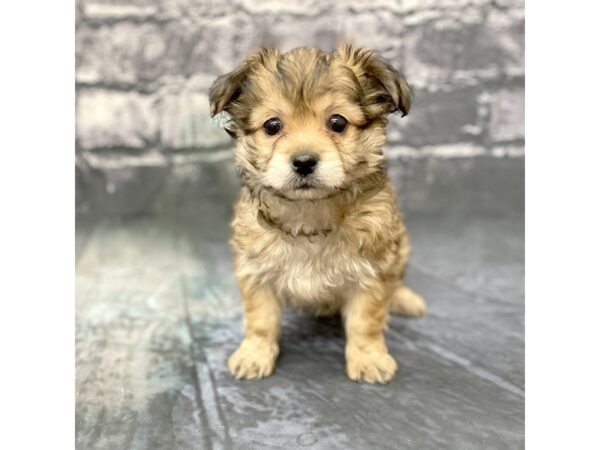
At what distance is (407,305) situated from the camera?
3.45 meters

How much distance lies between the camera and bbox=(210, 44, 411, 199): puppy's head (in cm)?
229

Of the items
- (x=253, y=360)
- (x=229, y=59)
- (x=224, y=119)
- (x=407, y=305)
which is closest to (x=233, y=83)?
(x=224, y=119)

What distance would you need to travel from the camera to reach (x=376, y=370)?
108 inches

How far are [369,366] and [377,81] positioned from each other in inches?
46.4

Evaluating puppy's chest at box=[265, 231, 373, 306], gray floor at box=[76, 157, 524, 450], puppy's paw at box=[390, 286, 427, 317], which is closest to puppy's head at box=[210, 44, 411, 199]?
puppy's chest at box=[265, 231, 373, 306]

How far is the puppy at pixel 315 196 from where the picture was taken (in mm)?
2357

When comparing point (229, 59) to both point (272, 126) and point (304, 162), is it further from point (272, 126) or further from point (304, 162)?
point (304, 162)

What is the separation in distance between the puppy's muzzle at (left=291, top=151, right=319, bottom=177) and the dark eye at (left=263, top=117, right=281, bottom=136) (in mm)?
210

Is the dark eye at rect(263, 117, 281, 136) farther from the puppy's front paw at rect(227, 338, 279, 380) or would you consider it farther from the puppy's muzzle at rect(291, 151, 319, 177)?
the puppy's front paw at rect(227, 338, 279, 380)

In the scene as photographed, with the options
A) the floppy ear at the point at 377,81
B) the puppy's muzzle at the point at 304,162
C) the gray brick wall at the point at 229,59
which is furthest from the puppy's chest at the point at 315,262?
the gray brick wall at the point at 229,59

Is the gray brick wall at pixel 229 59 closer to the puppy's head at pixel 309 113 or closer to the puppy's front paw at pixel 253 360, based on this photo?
the puppy's head at pixel 309 113

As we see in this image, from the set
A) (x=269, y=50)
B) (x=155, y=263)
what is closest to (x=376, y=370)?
(x=269, y=50)

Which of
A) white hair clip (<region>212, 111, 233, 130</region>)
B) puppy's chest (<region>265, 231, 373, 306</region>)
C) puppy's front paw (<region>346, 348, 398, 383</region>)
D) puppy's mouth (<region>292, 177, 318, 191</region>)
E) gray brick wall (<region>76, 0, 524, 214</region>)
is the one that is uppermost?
gray brick wall (<region>76, 0, 524, 214</region>)

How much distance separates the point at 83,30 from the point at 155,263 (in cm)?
184
